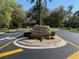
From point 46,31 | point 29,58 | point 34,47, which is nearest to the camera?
point 29,58

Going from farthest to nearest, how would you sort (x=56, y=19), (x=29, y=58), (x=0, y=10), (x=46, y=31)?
(x=56, y=19), (x=0, y=10), (x=46, y=31), (x=29, y=58)

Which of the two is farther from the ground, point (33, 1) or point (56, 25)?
point (33, 1)

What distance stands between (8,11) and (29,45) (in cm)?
3659

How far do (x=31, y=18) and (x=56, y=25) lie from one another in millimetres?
16444

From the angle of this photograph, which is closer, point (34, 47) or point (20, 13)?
point (34, 47)

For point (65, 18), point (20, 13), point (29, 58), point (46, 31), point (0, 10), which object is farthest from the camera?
point (65, 18)

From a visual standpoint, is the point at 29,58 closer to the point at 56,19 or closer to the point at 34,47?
the point at 34,47

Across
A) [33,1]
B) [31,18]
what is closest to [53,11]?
[31,18]

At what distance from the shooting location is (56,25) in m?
109

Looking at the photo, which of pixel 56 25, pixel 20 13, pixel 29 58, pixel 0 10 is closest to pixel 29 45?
pixel 29 58

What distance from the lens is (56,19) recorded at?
10894 cm

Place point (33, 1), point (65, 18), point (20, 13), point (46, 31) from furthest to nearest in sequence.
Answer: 1. point (65, 18)
2. point (20, 13)
3. point (33, 1)
4. point (46, 31)

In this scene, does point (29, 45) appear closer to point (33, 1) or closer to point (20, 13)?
point (33, 1)

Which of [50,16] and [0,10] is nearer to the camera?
[0,10]
